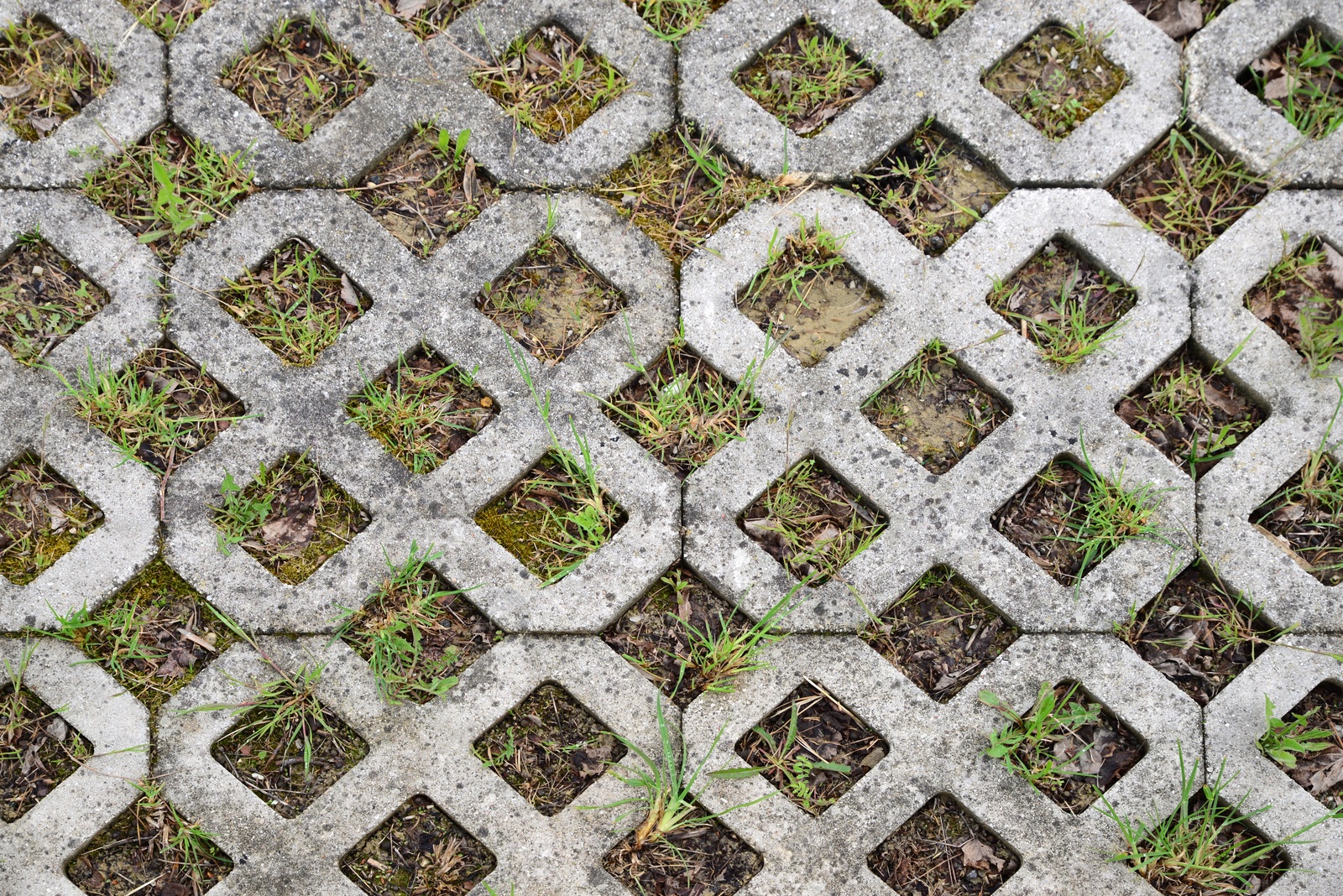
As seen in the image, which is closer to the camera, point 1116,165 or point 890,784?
point 890,784

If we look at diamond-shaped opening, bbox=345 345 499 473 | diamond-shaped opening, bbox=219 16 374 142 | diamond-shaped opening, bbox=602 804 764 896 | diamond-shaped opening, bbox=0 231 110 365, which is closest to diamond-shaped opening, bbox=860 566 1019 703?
diamond-shaped opening, bbox=602 804 764 896

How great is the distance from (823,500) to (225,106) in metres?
1.70

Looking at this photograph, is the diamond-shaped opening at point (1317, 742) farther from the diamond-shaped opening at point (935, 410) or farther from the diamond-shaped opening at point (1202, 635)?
Result: the diamond-shaped opening at point (935, 410)

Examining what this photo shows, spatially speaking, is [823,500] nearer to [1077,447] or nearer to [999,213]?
[1077,447]

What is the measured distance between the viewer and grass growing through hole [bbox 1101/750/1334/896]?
2.04 meters

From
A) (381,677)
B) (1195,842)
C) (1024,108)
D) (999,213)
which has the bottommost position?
(1195,842)

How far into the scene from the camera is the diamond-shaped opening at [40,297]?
2174mm

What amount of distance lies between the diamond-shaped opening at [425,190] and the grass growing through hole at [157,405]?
57cm

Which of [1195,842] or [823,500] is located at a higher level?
[823,500]

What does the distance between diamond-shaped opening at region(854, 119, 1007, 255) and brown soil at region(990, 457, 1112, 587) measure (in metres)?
0.61

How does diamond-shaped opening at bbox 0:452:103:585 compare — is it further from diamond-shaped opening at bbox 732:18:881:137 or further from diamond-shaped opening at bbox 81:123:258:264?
diamond-shaped opening at bbox 732:18:881:137

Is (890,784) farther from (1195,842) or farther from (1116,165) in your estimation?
(1116,165)

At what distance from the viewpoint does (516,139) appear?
2.21 m

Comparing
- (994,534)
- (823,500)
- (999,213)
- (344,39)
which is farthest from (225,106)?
(994,534)
